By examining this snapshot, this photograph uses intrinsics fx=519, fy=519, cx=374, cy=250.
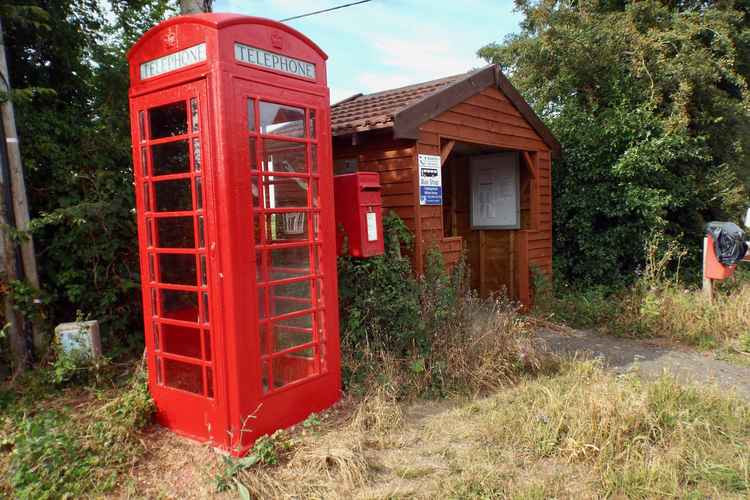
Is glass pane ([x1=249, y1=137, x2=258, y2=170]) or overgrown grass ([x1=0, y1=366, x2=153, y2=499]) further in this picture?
glass pane ([x1=249, y1=137, x2=258, y2=170])

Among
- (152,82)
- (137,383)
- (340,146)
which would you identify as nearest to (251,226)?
(152,82)

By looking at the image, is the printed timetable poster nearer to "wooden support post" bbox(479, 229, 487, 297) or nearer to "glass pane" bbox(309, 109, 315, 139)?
"glass pane" bbox(309, 109, 315, 139)

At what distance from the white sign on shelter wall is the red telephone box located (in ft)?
17.1

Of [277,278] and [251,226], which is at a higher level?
[251,226]

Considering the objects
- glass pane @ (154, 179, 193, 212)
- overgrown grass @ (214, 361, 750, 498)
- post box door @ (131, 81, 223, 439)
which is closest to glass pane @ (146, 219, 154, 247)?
post box door @ (131, 81, 223, 439)

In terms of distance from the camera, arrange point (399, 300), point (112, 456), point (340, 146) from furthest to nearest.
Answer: point (340, 146)
point (399, 300)
point (112, 456)

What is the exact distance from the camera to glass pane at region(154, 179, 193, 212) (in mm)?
3855

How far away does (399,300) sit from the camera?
530cm

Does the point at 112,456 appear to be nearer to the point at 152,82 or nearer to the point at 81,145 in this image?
the point at 152,82

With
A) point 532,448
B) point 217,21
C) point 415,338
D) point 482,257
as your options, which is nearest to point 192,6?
point 217,21

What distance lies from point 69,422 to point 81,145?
2.91 meters

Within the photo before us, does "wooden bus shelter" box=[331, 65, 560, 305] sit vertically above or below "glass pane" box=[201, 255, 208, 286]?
above

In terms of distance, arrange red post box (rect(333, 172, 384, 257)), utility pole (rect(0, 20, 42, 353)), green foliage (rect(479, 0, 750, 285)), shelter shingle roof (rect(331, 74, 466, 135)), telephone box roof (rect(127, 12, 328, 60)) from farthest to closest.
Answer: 1. green foliage (rect(479, 0, 750, 285))
2. shelter shingle roof (rect(331, 74, 466, 135))
3. red post box (rect(333, 172, 384, 257))
4. utility pole (rect(0, 20, 42, 353))
5. telephone box roof (rect(127, 12, 328, 60))

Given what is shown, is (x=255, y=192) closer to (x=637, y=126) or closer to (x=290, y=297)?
(x=290, y=297)
